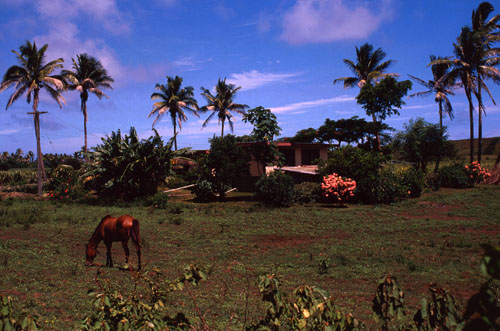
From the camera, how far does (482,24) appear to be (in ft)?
122

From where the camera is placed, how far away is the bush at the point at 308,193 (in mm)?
23352

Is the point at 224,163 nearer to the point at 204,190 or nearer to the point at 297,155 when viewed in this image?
the point at 204,190

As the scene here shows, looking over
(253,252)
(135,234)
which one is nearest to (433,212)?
(253,252)

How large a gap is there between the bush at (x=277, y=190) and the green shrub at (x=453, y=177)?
16.3m

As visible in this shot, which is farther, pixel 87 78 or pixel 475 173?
pixel 87 78

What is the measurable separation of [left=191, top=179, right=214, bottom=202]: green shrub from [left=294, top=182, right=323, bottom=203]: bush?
603 centimetres

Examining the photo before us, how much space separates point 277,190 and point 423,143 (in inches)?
1064

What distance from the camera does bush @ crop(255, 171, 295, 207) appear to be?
2173cm

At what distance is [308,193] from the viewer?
23672mm

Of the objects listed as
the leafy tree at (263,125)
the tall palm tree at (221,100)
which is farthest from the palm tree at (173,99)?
the leafy tree at (263,125)

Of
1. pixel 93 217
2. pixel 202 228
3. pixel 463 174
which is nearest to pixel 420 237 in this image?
pixel 202 228

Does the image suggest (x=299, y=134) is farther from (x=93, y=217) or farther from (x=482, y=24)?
(x=93, y=217)

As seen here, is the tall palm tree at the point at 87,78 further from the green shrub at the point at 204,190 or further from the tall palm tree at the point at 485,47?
the tall palm tree at the point at 485,47

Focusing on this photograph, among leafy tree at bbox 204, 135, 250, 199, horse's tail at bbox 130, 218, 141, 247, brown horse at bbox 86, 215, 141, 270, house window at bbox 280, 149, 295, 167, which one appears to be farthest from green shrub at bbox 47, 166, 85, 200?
house window at bbox 280, 149, 295, 167
